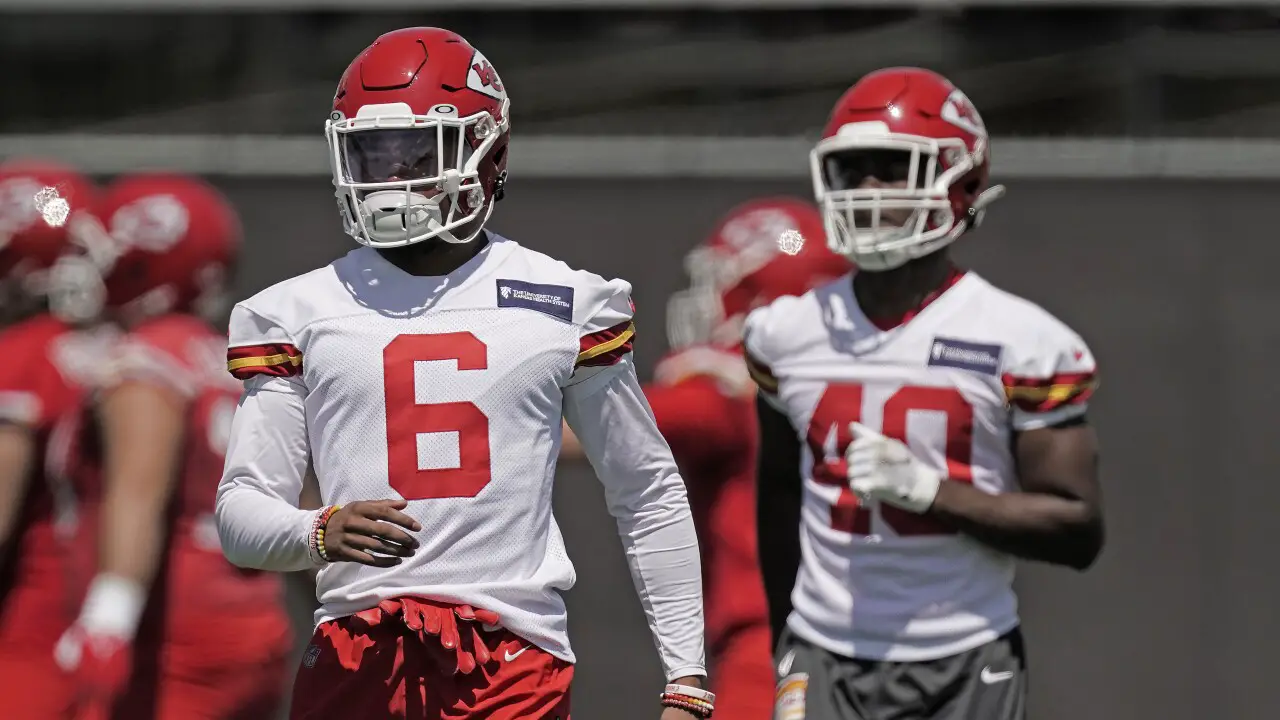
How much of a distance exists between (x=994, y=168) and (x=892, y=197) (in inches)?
135

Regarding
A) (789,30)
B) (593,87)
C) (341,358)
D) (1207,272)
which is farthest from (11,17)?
(341,358)

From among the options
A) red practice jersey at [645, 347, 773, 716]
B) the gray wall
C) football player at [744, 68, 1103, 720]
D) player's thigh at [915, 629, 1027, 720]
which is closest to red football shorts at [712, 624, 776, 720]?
red practice jersey at [645, 347, 773, 716]

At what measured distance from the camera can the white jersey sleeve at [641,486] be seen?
2893mm

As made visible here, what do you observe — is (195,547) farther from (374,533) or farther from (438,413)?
(374,533)

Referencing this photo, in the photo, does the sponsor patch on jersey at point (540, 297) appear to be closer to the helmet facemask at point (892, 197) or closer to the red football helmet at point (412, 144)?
the red football helmet at point (412, 144)

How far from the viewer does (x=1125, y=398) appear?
6742 mm

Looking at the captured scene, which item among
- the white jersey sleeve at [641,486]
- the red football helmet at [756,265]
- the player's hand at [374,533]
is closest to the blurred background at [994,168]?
the red football helmet at [756,265]

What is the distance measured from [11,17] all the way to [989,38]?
3.70 m

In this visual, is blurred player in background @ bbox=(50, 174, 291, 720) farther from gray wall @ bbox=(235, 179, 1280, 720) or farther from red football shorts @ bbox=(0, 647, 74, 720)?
gray wall @ bbox=(235, 179, 1280, 720)

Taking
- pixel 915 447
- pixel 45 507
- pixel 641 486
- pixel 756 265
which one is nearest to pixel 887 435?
pixel 915 447

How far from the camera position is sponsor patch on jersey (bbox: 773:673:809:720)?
3.40m

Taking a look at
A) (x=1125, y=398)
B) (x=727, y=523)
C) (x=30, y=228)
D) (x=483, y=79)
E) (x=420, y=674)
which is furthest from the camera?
(x=1125, y=398)

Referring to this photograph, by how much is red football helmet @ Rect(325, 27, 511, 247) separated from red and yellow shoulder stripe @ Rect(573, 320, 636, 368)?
0.24 m

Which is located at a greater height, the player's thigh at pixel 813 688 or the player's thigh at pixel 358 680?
the player's thigh at pixel 358 680
